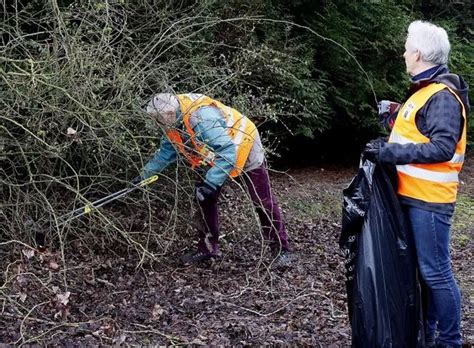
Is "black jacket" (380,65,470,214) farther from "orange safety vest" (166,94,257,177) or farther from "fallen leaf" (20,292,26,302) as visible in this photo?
"fallen leaf" (20,292,26,302)

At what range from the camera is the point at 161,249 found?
→ 5.29 metres

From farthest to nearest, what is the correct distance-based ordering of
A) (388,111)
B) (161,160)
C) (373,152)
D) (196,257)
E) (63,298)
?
(196,257) → (161,160) → (63,298) → (388,111) → (373,152)

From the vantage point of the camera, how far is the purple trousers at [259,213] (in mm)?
5129

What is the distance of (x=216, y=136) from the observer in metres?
4.64

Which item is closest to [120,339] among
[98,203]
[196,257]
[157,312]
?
[157,312]

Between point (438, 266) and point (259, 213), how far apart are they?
2108 millimetres

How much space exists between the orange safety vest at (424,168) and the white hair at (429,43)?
0.14 metres

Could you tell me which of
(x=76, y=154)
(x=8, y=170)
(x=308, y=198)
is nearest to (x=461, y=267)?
(x=308, y=198)

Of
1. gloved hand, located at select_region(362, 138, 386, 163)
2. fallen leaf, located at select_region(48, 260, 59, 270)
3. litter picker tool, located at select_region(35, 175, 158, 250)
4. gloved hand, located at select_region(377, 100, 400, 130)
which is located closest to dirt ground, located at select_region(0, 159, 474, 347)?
fallen leaf, located at select_region(48, 260, 59, 270)

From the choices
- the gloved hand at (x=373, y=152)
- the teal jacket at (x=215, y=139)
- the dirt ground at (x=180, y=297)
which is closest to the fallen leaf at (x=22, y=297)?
the dirt ground at (x=180, y=297)

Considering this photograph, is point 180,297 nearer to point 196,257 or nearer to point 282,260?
point 196,257

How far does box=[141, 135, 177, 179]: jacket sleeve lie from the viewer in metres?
4.89

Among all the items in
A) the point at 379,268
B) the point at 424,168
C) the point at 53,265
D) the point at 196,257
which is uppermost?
the point at 424,168

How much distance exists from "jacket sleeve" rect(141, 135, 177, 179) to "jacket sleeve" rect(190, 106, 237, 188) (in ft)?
1.00
